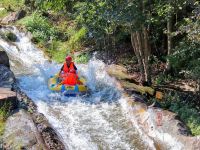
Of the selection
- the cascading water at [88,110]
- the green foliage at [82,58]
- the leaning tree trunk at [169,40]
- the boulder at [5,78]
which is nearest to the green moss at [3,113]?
the cascading water at [88,110]

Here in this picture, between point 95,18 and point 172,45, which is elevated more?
point 95,18

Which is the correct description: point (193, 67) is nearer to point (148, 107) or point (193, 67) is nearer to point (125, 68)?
point (148, 107)

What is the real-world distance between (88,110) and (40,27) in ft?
30.8

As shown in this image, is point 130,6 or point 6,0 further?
point 6,0

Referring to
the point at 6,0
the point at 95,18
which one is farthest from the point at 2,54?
the point at 6,0

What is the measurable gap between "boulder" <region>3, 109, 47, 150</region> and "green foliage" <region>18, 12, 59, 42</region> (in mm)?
10296

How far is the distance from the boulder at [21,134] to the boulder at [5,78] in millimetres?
2382

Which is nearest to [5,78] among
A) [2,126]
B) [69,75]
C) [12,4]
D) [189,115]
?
[69,75]

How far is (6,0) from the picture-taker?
87.7 ft

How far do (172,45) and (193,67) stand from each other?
234cm

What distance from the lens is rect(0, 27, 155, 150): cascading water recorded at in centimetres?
948

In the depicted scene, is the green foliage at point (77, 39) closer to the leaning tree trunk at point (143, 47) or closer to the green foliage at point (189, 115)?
the leaning tree trunk at point (143, 47)

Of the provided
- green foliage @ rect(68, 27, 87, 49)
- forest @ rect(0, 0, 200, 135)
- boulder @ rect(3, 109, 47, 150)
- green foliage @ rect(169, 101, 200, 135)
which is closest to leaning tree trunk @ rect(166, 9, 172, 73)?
forest @ rect(0, 0, 200, 135)

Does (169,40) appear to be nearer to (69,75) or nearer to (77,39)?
(69,75)
